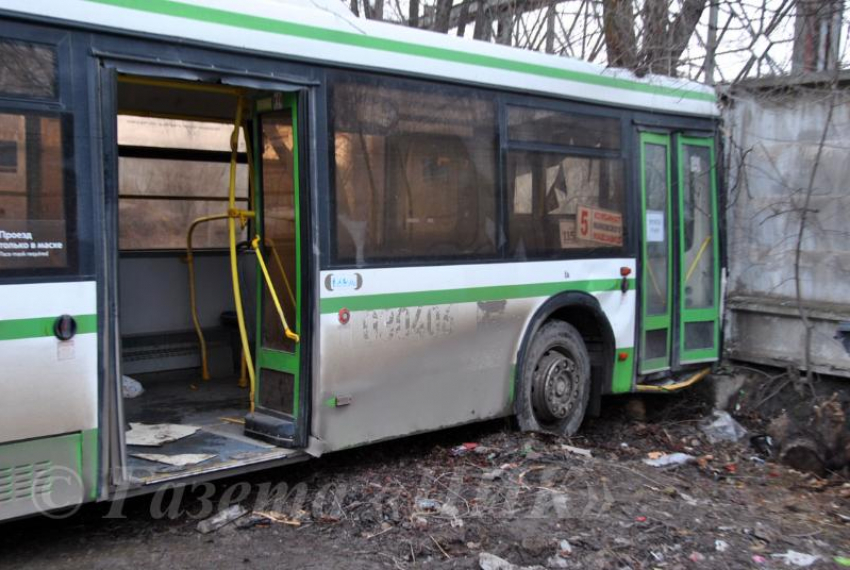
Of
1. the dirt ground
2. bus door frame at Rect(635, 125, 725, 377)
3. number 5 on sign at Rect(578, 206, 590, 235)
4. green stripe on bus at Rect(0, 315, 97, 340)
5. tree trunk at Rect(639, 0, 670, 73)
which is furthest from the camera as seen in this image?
tree trunk at Rect(639, 0, 670, 73)

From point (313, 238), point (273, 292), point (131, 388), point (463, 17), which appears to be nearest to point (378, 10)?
point (463, 17)

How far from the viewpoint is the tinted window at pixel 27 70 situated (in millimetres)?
4121

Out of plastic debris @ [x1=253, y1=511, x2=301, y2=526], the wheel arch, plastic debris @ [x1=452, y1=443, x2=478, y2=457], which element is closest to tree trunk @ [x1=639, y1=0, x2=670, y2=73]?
the wheel arch

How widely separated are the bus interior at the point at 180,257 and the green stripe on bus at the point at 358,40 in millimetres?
1424

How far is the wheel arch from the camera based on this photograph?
6.70m

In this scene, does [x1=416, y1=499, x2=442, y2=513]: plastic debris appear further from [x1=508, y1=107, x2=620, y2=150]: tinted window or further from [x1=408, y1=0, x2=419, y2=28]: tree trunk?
[x1=408, y1=0, x2=419, y2=28]: tree trunk

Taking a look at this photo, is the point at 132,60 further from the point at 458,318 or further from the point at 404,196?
the point at 458,318

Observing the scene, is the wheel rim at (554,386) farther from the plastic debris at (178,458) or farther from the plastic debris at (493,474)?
the plastic debris at (178,458)

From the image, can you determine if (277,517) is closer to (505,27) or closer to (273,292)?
(273,292)

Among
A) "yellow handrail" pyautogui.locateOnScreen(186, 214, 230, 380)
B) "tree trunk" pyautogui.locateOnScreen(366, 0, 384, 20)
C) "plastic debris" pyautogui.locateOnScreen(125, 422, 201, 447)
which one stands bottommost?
"plastic debris" pyautogui.locateOnScreen(125, 422, 201, 447)

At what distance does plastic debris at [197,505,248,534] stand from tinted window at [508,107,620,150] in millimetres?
3399

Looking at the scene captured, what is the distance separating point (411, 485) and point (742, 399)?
168 inches

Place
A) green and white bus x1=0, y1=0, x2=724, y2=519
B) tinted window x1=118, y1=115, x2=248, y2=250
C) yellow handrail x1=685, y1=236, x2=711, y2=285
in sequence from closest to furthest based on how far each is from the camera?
1. green and white bus x1=0, y1=0, x2=724, y2=519
2. tinted window x1=118, y1=115, x2=248, y2=250
3. yellow handrail x1=685, y1=236, x2=711, y2=285

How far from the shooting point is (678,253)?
26.0 ft
